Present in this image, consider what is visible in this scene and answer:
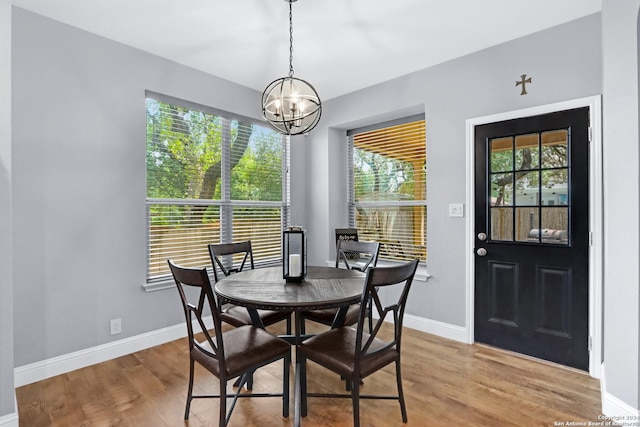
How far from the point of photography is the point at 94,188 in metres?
2.67

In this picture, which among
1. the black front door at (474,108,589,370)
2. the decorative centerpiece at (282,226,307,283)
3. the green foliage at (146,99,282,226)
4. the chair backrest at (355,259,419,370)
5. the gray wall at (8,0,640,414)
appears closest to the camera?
the chair backrest at (355,259,419,370)

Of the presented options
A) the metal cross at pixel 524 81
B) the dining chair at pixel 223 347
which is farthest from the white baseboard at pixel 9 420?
the metal cross at pixel 524 81

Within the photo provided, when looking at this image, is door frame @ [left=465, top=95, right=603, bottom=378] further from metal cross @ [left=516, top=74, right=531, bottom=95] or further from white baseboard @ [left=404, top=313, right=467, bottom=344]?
white baseboard @ [left=404, top=313, right=467, bottom=344]

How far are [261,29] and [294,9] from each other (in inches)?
15.1

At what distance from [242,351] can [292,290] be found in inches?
17.4

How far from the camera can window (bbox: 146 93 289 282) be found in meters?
3.11

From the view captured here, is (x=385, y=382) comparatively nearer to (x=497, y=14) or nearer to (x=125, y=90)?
(x=497, y=14)

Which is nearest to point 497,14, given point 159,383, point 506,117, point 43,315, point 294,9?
point 506,117

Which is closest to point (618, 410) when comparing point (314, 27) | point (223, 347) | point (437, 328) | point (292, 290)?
point (437, 328)

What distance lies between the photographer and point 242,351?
1826 millimetres

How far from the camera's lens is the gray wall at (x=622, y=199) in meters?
1.83

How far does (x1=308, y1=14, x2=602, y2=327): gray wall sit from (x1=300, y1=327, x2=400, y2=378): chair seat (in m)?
1.54

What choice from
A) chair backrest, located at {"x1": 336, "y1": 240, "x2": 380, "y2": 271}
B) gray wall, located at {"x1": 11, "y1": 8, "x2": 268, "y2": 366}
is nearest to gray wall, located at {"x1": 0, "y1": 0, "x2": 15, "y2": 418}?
gray wall, located at {"x1": 11, "y1": 8, "x2": 268, "y2": 366}

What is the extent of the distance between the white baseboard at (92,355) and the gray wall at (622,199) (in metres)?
3.37
